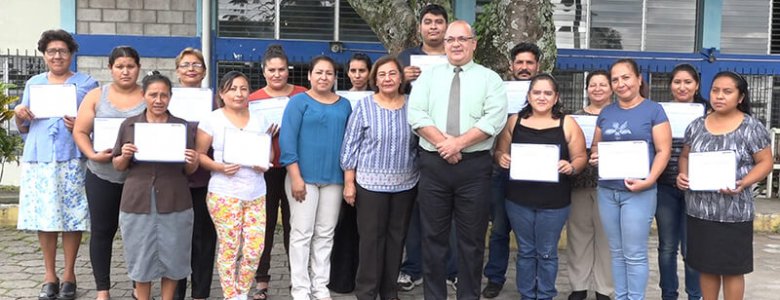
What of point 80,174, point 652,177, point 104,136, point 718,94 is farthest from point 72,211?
point 718,94

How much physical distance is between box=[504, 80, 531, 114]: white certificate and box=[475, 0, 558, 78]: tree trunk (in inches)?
48.3

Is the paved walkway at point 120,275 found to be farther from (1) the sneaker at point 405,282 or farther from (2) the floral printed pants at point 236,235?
(2) the floral printed pants at point 236,235

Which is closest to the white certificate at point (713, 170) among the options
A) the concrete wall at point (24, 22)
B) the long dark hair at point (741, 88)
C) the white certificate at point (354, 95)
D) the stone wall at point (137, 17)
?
the long dark hair at point (741, 88)

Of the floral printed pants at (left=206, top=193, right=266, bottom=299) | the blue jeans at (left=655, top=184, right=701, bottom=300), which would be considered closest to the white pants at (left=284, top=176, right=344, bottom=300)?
the floral printed pants at (left=206, top=193, right=266, bottom=299)

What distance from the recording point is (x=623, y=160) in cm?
402

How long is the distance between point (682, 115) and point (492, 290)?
1860mm

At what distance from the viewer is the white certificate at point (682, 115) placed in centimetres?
436

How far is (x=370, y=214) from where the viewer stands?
14.3 feet

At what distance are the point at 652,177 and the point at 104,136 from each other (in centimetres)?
337

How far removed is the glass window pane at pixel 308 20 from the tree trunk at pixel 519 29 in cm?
388

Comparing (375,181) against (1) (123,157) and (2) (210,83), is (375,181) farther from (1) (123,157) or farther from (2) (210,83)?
(2) (210,83)

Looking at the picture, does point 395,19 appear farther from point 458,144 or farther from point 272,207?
point 458,144

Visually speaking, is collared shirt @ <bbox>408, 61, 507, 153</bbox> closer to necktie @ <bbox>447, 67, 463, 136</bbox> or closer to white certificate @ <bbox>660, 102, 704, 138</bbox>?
necktie @ <bbox>447, 67, 463, 136</bbox>

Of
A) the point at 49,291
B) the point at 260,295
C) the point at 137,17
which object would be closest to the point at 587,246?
the point at 260,295
